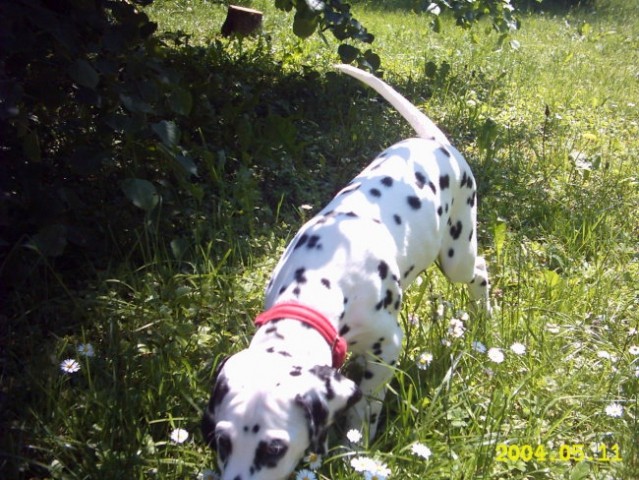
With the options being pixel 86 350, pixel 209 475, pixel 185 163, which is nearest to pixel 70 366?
pixel 86 350

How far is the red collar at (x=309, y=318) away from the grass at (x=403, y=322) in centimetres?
37

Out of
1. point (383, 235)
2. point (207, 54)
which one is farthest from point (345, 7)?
point (383, 235)

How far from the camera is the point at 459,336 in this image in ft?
9.55

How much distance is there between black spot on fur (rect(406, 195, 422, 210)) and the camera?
2.87 metres

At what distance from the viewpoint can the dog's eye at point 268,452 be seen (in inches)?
73.0

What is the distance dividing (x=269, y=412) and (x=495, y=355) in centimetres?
114

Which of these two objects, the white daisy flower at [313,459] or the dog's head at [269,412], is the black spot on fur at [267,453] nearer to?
the dog's head at [269,412]

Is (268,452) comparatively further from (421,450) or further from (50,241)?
(50,241)

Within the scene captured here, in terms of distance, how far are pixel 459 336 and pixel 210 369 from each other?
1063 millimetres

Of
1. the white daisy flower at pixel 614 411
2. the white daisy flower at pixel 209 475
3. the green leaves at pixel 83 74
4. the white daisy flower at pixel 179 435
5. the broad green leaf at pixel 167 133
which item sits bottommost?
the white daisy flower at pixel 179 435

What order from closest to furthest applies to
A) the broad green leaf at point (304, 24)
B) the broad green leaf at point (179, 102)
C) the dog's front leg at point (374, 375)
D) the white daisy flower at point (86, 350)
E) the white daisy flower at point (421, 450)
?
the white daisy flower at point (421, 450) → the dog's front leg at point (374, 375) → the white daisy flower at point (86, 350) → the broad green leaf at point (179, 102) → the broad green leaf at point (304, 24)

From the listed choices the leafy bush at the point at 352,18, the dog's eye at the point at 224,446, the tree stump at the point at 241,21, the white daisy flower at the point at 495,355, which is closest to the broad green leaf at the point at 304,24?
the leafy bush at the point at 352,18

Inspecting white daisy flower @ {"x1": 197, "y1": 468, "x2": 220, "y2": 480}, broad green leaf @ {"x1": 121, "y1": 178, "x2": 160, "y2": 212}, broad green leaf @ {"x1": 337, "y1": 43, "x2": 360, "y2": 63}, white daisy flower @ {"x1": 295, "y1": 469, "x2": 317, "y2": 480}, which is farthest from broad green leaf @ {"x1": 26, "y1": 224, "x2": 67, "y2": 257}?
broad green leaf @ {"x1": 337, "y1": 43, "x2": 360, "y2": 63}

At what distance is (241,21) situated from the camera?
304 inches
